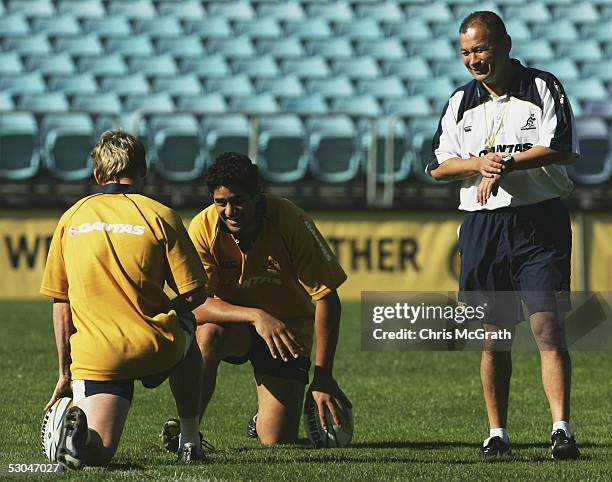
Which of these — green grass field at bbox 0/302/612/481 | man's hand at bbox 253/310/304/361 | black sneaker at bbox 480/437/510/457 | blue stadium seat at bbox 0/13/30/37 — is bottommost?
green grass field at bbox 0/302/612/481

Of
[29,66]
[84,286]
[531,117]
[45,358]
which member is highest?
[29,66]

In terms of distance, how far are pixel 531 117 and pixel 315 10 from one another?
13.8 metres

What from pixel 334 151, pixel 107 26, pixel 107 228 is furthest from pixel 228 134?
pixel 107 228

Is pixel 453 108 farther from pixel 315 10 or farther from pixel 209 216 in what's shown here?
pixel 315 10

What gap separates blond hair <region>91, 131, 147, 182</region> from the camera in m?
5.23

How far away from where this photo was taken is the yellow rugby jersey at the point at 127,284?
5090 millimetres

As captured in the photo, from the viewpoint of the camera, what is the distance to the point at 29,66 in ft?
56.3

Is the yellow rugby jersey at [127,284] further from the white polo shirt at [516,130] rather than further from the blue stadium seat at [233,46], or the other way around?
the blue stadium seat at [233,46]

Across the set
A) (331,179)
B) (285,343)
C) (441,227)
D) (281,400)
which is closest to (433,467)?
(285,343)

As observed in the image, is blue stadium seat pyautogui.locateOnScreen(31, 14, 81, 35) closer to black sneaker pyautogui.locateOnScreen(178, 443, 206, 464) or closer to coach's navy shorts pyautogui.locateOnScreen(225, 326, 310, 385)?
coach's navy shorts pyautogui.locateOnScreen(225, 326, 310, 385)

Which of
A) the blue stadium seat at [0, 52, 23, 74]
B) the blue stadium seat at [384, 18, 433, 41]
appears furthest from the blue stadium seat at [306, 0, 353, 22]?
the blue stadium seat at [0, 52, 23, 74]

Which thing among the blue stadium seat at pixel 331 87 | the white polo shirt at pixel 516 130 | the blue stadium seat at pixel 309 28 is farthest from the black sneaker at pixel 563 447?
the blue stadium seat at pixel 309 28

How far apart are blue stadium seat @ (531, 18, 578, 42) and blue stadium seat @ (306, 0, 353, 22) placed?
2.83 m

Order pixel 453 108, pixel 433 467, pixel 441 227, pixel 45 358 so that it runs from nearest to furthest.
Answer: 1. pixel 433 467
2. pixel 453 108
3. pixel 45 358
4. pixel 441 227
